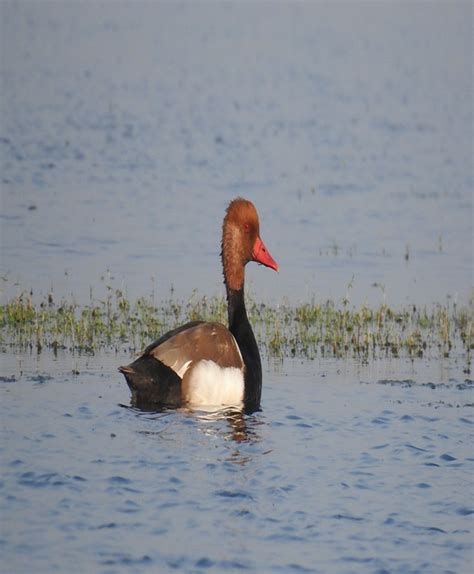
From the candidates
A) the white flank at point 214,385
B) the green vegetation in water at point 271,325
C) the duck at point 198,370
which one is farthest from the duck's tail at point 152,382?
the green vegetation in water at point 271,325

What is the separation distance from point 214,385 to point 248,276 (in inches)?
257

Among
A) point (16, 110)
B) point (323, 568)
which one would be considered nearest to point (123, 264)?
point (323, 568)

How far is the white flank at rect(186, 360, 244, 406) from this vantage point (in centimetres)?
1188

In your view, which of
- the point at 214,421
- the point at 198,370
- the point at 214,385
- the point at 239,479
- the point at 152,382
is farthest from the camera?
the point at 214,385

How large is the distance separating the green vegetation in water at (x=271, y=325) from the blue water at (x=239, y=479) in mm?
1315

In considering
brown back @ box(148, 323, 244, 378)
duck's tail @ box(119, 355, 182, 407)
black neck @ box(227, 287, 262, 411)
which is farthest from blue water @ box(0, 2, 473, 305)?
duck's tail @ box(119, 355, 182, 407)

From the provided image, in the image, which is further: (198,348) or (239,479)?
(198,348)

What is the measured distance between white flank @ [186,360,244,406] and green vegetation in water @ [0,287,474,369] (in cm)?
219

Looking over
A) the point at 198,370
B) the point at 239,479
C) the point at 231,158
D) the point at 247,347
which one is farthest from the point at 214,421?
the point at 231,158

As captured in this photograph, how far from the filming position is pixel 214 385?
12016mm

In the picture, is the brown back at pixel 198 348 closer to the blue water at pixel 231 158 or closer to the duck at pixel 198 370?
the duck at pixel 198 370

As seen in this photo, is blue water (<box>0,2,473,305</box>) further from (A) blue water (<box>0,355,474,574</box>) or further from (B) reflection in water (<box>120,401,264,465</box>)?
(B) reflection in water (<box>120,401,264,465</box>)

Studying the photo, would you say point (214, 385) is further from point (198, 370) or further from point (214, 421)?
point (214, 421)

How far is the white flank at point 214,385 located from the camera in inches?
468
